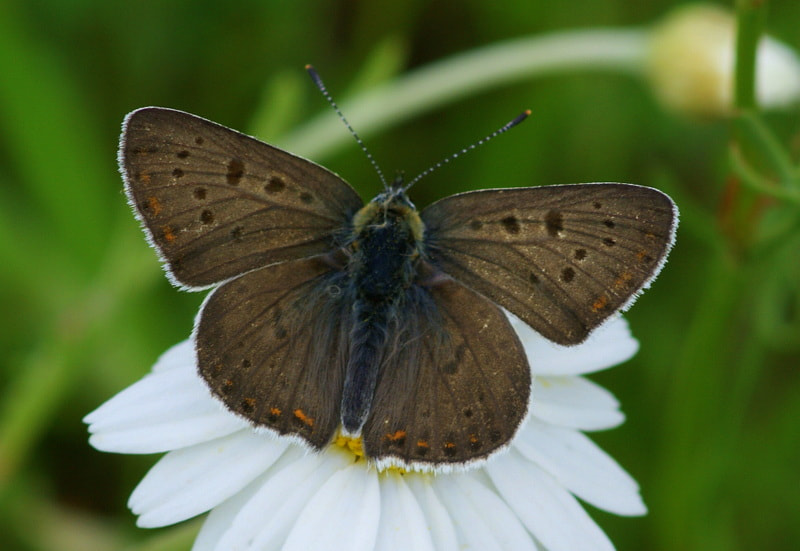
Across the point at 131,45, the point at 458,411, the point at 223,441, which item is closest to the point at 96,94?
the point at 131,45

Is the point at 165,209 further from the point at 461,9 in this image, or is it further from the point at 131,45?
the point at 461,9

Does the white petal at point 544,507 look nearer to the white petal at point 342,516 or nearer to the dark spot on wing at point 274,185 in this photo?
the white petal at point 342,516

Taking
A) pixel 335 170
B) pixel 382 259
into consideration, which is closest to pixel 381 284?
pixel 382 259

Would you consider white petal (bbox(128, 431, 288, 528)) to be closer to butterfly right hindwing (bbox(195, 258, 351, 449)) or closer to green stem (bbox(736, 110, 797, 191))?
butterfly right hindwing (bbox(195, 258, 351, 449))

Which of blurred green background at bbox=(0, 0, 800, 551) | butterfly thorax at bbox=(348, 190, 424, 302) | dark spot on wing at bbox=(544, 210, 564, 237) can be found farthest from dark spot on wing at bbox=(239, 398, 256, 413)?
blurred green background at bbox=(0, 0, 800, 551)

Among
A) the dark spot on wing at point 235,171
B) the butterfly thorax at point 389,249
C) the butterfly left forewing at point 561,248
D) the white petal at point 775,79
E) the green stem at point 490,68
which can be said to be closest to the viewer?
the butterfly left forewing at point 561,248

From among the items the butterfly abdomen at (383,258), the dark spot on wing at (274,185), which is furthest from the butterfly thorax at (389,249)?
the dark spot on wing at (274,185)
